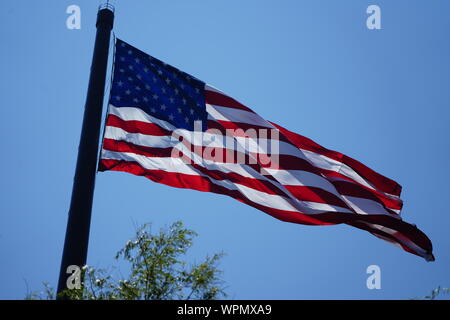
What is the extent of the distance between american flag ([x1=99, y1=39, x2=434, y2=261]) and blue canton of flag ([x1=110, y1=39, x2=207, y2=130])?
2cm

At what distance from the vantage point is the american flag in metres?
10.8

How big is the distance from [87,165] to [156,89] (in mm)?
3314

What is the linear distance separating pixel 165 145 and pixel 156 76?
1829 mm

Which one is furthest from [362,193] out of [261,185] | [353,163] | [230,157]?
[230,157]

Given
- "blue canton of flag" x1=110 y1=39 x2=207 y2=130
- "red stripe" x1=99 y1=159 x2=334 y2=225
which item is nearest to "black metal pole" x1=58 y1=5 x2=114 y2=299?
"red stripe" x1=99 y1=159 x2=334 y2=225

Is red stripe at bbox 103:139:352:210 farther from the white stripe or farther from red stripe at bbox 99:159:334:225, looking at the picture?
the white stripe

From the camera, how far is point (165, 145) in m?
11.0

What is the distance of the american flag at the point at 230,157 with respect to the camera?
35.4 feet

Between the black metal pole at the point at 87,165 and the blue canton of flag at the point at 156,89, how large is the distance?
3.15 feet

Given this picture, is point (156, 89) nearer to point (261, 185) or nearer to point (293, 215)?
point (261, 185)

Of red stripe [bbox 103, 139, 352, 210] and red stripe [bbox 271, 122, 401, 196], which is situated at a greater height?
red stripe [bbox 271, 122, 401, 196]

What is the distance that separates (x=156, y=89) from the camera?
11805 mm

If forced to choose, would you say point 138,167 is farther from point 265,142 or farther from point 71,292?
point 71,292
